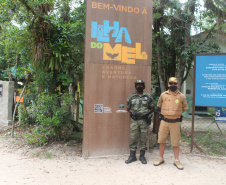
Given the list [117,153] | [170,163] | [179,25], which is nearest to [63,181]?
[117,153]

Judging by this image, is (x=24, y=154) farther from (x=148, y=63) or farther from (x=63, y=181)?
(x=148, y=63)

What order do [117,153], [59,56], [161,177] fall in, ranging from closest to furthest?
1. [161,177]
2. [117,153]
3. [59,56]

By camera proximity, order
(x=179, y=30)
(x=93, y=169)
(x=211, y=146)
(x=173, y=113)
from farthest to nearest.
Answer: (x=179, y=30)
(x=211, y=146)
(x=173, y=113)
(x=93, y=169)

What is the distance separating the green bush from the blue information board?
346cm

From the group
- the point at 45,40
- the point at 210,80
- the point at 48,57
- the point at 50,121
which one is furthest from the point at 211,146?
the point at 45,40

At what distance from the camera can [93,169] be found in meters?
4.12

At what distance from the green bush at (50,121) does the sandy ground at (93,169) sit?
333mm

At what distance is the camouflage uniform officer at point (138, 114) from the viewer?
4477mm

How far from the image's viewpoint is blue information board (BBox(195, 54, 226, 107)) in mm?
4984

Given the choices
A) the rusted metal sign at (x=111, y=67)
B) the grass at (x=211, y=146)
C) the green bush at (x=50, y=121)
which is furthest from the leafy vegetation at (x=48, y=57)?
the grass at (x=211, y=146)

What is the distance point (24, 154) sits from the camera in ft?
16.2

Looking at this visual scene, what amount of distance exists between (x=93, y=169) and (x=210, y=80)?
353 centimetres

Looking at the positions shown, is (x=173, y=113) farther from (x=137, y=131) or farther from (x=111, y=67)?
(x=111, y=67)

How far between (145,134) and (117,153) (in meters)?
0.88
